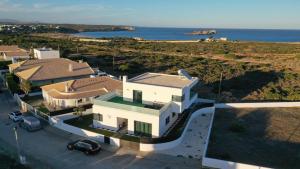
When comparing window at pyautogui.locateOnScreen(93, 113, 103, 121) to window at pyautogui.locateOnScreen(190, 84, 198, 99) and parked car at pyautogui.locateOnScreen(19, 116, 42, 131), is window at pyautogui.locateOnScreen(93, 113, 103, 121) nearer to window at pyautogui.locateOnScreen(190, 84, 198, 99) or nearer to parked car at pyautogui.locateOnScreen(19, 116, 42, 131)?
parked car at pyautogui.locateOnScreen(19, 116, 42, 131)

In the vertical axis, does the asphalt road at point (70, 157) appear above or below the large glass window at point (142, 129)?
below

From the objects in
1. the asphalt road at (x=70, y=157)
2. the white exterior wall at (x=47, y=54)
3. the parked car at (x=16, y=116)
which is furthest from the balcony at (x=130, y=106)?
the white exterior wall at (x=47, y=54)

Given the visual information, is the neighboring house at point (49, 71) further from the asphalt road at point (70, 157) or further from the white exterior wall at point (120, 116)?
the white exterior wall at point (120, 116)

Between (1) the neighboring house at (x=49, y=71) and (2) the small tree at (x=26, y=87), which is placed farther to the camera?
(1) the neighboring house at (x=49, y=71)

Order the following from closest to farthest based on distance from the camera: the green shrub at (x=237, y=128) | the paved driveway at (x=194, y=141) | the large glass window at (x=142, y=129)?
1. the paved driveway at (x=194, y=141)
2. the large glass window at (x=142, y=129)
3. the green shrub at (x=237, y=128)

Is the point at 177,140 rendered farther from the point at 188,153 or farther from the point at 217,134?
the point at 217,134

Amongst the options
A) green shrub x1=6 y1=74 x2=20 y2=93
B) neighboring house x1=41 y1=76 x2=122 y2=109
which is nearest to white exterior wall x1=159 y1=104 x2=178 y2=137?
neighboring house x1=41 y1=76 x2=122 y2=109

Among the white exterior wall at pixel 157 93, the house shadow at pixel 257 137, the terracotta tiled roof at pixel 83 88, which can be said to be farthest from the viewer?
the terracotta tiled roof at pixel 83 88
